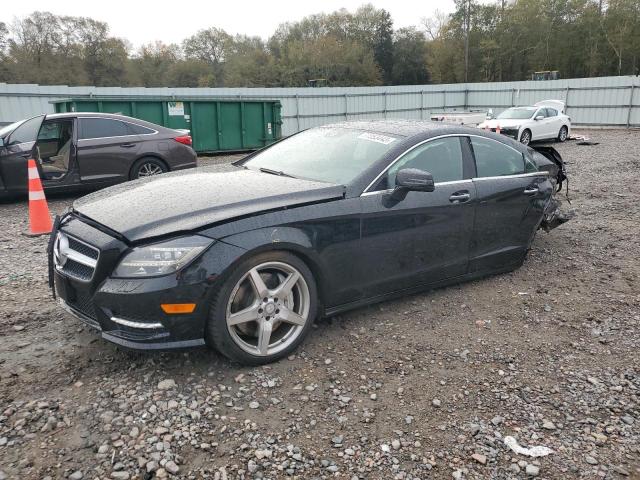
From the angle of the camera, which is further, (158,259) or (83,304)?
(83,304)

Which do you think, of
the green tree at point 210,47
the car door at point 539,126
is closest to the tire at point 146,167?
the car door at point 539,126

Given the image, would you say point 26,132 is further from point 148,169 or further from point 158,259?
point 158,259

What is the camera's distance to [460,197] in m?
4.18

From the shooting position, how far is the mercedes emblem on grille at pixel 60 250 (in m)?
3.20

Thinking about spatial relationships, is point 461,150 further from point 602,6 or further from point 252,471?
point 602,6

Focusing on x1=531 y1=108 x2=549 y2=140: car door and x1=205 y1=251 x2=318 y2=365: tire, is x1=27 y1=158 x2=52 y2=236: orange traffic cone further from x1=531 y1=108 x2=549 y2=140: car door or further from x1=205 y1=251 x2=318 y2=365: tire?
x1=531 y1=108 x2=549 y2=140: car door

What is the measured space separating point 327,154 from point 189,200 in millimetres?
1295

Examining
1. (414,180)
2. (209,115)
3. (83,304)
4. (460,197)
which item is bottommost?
(83,304)

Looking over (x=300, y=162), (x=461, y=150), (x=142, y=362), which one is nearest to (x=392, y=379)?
(x=142, y=362)

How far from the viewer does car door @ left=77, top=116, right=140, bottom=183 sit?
8.38 meters

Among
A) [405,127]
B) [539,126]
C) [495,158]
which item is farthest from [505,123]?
[405,127]

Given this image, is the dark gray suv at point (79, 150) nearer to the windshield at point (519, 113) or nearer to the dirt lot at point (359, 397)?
the dirt lot at point (359, 397)

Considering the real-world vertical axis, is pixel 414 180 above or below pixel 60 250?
above

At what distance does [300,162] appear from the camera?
4.15 metres
